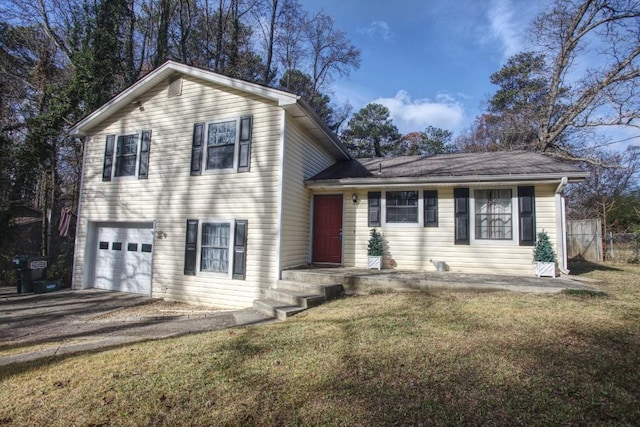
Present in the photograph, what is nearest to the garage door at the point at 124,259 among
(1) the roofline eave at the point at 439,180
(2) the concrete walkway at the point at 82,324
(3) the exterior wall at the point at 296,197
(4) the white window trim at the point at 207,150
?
(2) the concrete walkway at the point at 82,324

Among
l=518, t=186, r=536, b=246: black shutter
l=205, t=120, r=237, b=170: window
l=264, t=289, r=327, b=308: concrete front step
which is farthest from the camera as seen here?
l=205, t=120, r=237, b=170: window

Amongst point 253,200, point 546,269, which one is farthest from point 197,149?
point 546,269

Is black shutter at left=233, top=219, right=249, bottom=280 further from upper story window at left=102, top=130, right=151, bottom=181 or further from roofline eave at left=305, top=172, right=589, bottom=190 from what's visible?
upper story window at left=102, top=130, right=151, bottom=181

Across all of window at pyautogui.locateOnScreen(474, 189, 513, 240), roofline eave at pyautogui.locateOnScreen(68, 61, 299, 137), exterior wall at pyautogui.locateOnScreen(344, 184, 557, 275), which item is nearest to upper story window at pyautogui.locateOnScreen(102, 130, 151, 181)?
roofline eave at pyautogui.locateOnScreen(68, 61, 299, 137)

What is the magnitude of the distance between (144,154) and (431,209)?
838 centimetres

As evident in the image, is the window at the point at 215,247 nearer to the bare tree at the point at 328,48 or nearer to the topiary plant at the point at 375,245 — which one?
the topiary plant at the point at 375,245

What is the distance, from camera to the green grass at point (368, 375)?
2607 mm

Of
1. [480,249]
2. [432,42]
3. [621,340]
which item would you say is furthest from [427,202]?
[432,42]

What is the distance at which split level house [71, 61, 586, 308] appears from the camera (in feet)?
25.2

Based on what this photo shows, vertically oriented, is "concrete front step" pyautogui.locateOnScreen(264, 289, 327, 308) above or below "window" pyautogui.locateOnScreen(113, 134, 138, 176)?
below

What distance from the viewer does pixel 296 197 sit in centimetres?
844

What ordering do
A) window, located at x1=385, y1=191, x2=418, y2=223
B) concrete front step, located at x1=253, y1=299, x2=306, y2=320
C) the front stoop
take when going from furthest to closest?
window, located at x1=385, y1=191, x2=418, y2=223 → the front stoop → concrete front step, located at x1=253, y1=299, x2=306, y2=320

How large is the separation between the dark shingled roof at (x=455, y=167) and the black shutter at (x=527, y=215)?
557 millimetres

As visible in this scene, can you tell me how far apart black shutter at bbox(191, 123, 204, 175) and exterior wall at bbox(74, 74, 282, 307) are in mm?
175
